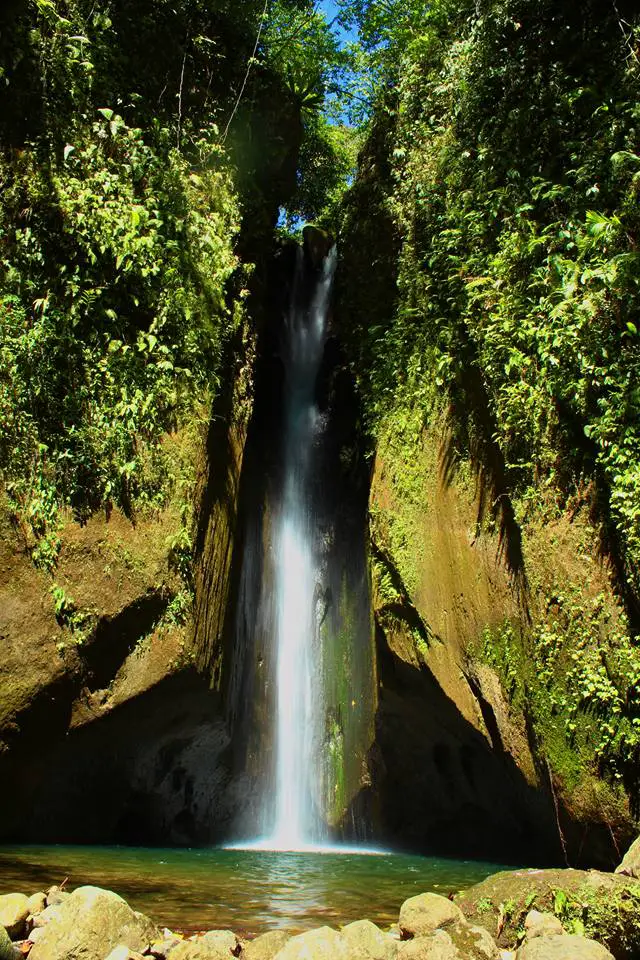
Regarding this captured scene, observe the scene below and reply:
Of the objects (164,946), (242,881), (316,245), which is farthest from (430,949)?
(316,245)

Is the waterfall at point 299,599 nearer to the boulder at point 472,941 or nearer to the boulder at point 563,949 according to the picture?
the boulder at point 472,941

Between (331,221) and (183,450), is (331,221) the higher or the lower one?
the higher one

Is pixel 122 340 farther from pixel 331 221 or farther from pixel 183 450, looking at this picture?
pixel 331 221

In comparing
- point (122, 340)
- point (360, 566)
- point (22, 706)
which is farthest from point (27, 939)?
point (360, 566)

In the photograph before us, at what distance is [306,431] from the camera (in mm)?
12562

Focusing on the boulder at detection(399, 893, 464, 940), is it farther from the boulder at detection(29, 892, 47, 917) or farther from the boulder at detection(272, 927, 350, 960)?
the boulder at detection(29, 892, 47, 917)

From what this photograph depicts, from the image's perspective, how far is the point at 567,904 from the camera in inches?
171

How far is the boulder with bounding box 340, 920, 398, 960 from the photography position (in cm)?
375

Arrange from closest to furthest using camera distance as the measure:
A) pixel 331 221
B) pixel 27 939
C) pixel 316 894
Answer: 1. pixel 27 939
2. pixel 316 894
3. pixel 331 221

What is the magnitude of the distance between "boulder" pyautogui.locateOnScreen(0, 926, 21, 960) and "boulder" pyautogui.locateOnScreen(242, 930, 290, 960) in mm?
1098

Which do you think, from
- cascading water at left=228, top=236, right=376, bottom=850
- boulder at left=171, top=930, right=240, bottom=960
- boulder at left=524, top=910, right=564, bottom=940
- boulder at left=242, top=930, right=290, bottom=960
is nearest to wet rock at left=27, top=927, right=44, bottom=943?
boulder at left=171, top=930, right=240, bottom=960

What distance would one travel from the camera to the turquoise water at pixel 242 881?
4941mm

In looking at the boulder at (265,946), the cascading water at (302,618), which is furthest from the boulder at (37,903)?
the cascading water at (302,618)

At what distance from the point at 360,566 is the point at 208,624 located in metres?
3.19
